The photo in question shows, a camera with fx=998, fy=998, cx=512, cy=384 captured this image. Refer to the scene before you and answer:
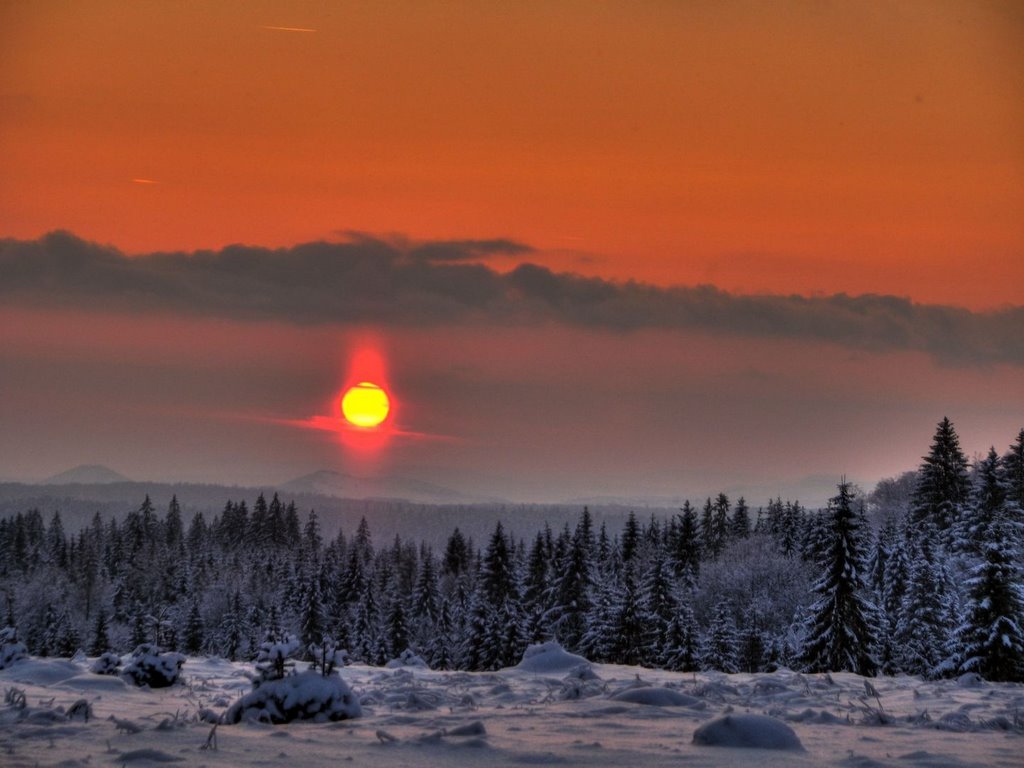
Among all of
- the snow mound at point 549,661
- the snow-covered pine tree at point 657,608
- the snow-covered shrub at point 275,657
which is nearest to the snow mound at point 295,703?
the snow-covered shrub at point 275,657

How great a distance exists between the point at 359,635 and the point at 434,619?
15.8 meters

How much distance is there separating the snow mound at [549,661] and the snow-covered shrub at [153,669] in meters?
5.32

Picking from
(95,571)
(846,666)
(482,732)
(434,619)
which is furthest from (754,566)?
(95,571)

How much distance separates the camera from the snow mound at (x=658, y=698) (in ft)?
39.1

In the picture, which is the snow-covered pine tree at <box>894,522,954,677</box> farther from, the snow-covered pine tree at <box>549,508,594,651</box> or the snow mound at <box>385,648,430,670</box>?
the snow mound at <box>385,648,430,670</box>

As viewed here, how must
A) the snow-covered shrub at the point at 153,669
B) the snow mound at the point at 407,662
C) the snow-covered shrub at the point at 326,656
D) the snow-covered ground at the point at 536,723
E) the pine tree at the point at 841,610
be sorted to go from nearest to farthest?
the snow-covered ground at the point at 536,723
the snow-covered shrub at the point at 326,656
the snow-covered shrub at the point at 153,669
the snow mound at the point at 407,662
the pine tree at the point at 841,610

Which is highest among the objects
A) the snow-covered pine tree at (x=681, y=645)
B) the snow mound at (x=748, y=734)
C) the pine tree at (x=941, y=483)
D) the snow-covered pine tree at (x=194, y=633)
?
the pine tree at (x=941, y=483)

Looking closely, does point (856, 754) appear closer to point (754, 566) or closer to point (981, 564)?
point (981, 564)

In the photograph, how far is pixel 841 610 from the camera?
50594mm

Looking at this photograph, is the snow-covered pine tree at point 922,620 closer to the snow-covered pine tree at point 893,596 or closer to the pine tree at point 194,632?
the snow-covered pine tree at point 893,596

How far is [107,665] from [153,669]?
5.99ft

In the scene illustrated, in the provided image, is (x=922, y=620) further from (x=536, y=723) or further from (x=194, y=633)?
(x=194, y=633)

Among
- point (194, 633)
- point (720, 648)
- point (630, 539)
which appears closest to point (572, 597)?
point (720, 648)

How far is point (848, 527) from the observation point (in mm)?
50250
